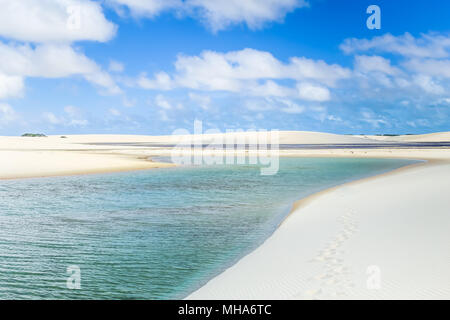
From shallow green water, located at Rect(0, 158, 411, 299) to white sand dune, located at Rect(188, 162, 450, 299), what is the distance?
3.29ft

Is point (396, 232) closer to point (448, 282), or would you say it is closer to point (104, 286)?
point (448, 282)

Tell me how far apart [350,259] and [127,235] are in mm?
6988

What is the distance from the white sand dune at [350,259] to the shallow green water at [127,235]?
100 cm

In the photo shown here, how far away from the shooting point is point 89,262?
10.1 meters

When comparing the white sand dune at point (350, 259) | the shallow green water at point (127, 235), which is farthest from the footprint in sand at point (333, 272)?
the shallow green water at point (127, 235)

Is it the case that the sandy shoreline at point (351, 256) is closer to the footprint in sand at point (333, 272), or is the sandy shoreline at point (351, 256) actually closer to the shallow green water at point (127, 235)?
the footprint in sand at point (333, 272)

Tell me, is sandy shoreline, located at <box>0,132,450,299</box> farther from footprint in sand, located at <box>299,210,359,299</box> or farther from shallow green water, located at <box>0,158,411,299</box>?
shallow green water, located at <box>0,158,411,299</box>

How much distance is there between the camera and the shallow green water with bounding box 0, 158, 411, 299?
8789 mm

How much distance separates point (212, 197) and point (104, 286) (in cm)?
1273

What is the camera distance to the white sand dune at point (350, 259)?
7.04 meters

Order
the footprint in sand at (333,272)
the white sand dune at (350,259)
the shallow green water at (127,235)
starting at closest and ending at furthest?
the footprint in sand at (333,272) → the white sand dune at (350,259) → the shallow green water at (127,235)

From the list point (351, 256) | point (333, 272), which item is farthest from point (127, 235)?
point (333, 272)
